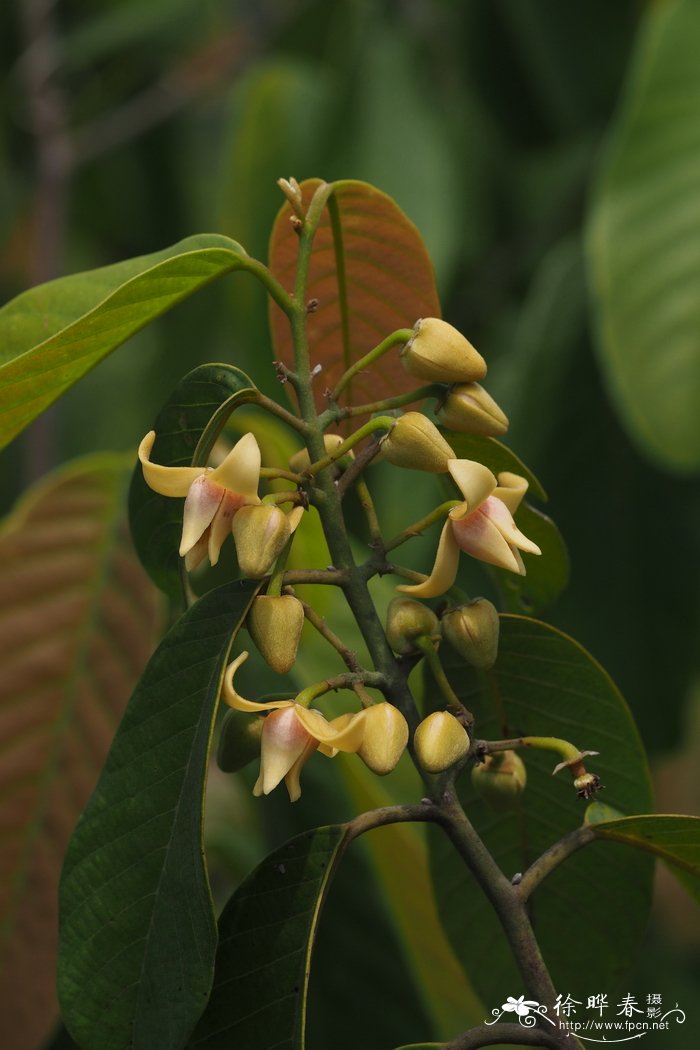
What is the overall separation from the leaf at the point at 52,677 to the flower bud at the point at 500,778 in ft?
1.28

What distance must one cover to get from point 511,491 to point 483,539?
3cm

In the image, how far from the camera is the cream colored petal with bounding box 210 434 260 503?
19.5 inches

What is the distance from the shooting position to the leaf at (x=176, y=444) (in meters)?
0.54

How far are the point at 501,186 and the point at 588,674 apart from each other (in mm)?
1498

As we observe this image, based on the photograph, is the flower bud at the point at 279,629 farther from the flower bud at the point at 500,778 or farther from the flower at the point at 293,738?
the flower bud at the point at 500,778

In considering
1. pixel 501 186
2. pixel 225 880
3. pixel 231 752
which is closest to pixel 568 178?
pixel 501 186

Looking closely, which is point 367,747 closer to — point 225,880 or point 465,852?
point 465,852

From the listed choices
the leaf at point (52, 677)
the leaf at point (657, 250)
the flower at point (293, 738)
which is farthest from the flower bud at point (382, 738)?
the leaf at point (657, 250)

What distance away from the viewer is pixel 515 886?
507mm

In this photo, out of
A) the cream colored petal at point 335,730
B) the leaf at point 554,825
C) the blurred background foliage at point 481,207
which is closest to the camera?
the cream colored petal at point 335,730

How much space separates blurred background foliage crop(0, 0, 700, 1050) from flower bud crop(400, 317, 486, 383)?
478mm

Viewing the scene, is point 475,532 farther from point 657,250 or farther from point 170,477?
point 657,250

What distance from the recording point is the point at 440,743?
50 centimetres

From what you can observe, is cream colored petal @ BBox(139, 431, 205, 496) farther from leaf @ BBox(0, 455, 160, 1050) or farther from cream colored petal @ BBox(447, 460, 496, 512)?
leaf @ BBox(0, 455, 160, 1050)
